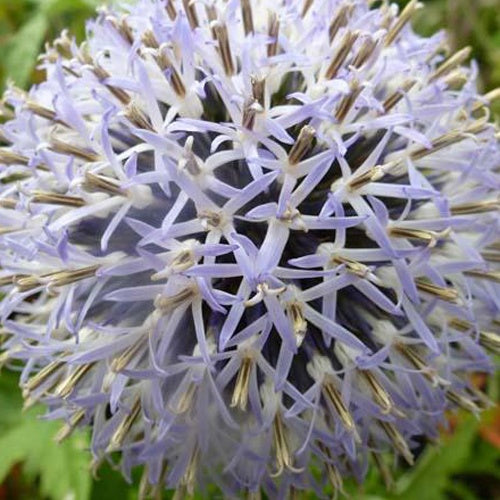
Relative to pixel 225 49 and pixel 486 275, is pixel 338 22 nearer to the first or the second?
pixel 225 49

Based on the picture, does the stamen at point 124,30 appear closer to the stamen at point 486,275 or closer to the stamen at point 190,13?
the stamen at point 190,13

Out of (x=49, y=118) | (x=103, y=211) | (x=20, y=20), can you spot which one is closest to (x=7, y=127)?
(x=49, y=118)

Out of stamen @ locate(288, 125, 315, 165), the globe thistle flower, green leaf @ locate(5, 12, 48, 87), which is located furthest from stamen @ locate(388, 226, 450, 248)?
green leaf @ locate(5, 12, 48, 87)

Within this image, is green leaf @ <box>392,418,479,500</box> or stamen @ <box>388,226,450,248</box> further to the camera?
green leaf @ <box>392,418,479,500</box>

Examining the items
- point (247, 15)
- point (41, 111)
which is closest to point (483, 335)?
point (247, 15)

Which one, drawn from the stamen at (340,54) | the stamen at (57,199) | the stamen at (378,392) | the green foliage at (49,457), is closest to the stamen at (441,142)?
the stamen at (340,54)

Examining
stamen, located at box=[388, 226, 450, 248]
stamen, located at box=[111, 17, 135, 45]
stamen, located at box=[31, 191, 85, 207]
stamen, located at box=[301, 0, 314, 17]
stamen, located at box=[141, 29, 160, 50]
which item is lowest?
stamen, located at box=[31, 191, 85, 207]

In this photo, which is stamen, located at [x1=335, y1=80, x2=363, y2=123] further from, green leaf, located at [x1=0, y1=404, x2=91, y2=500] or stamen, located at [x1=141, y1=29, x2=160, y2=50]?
green leaf, located at [x1=0, y1=404, x2=91, y2=500]
